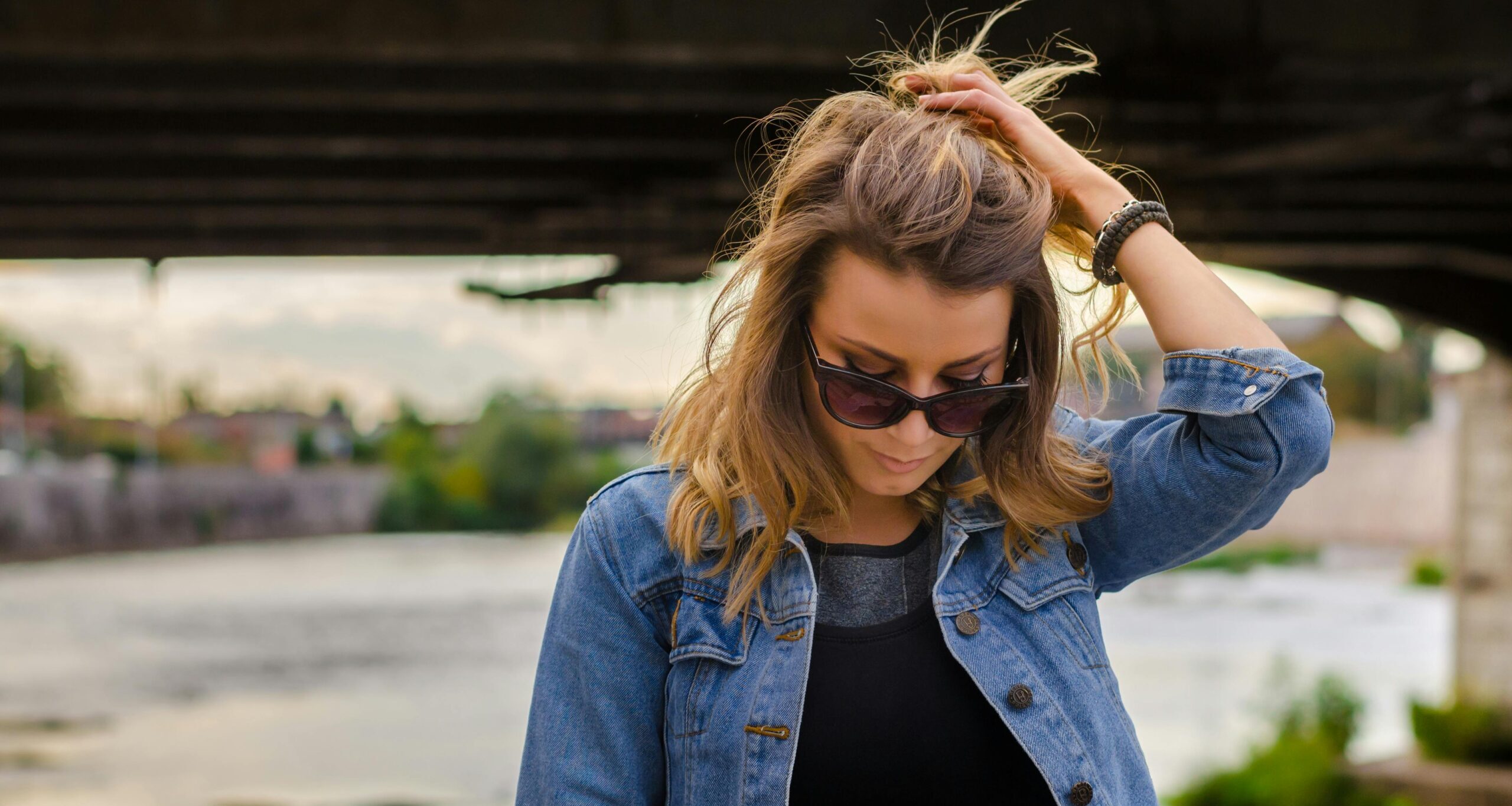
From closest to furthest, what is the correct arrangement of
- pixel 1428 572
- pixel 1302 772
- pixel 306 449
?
1. pixel 1302 772
2. pixel 306 449
3. pixel 1428 572

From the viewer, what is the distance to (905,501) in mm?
1856

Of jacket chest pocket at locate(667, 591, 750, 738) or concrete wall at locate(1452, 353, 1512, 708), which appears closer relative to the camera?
jacket chest pocket at locate(667, 591, 750, 738)

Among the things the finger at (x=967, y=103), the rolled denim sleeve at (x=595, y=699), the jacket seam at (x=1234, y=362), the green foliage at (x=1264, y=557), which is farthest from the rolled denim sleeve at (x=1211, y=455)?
the green foliage at (x=1264, y=557)

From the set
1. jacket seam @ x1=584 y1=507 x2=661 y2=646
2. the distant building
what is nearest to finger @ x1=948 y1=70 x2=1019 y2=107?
jacket seam @ x1=584 y1=507 x2=661 y2=646

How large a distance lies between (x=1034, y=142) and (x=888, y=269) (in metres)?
0.31

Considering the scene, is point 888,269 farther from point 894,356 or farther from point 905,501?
point 905,501

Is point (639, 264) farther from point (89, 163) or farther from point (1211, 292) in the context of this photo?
point (1211, 292)

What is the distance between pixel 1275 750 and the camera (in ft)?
48.4

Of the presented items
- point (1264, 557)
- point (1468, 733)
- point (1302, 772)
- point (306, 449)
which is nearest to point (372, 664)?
point (306, 449)

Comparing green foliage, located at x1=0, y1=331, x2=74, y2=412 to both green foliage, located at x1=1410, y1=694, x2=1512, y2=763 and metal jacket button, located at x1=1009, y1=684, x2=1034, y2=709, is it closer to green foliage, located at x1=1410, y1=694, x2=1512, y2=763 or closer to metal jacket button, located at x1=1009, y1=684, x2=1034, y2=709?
green foliage, located at x1=1410, y1=694, x2=1512, y2=763

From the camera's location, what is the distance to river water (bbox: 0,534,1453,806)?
17281mm

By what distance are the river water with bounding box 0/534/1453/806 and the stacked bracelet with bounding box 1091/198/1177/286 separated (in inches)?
558

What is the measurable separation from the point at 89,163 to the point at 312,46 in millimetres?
2968

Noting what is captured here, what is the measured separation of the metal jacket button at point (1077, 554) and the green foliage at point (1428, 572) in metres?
53.6
